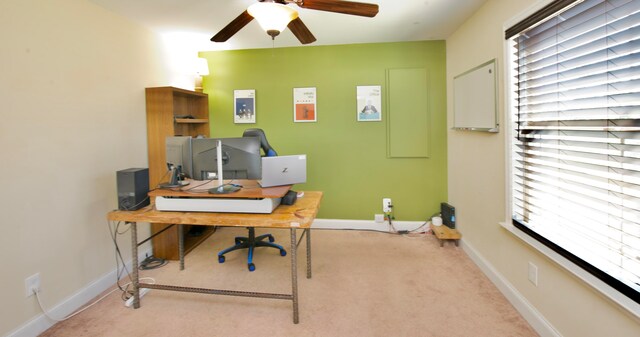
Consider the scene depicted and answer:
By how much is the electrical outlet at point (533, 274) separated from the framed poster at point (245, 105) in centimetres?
339

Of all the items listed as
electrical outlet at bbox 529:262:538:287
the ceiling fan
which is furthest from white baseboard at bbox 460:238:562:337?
the ceiling fan

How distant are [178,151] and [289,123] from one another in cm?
190

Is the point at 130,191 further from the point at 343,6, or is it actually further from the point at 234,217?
the point at 343,6

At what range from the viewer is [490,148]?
2.67 m

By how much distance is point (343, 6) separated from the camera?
2.00 metres

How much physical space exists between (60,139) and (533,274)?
3560mm

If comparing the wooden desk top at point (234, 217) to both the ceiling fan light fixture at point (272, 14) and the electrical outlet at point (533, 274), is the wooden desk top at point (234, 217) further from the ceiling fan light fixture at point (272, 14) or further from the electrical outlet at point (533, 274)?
the electrical outlet at point (533, 274)

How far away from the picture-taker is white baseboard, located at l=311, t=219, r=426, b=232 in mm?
3949

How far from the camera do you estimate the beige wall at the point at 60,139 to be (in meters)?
1.95

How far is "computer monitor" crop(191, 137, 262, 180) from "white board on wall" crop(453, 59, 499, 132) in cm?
198

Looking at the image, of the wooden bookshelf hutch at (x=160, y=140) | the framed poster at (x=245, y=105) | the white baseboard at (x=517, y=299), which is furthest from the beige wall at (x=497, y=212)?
the wooden bookshelf hutch at (x=160, y=140)

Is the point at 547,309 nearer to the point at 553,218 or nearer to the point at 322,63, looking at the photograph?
the point at 553,218

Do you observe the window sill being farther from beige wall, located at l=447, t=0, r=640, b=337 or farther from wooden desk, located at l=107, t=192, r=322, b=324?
wooden desk, located at l=107, t=192, r=322, b=324

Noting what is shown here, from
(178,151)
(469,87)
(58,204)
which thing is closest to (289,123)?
(178,151)
